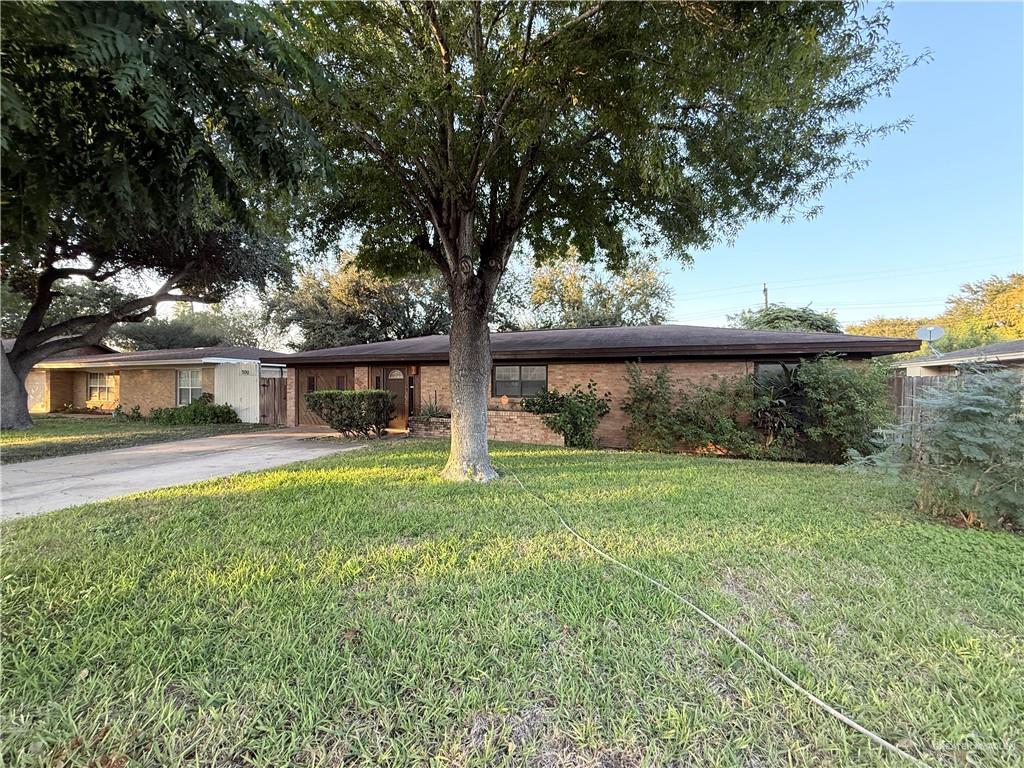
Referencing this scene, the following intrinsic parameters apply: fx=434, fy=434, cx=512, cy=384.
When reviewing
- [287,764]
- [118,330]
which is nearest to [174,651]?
[287,764]

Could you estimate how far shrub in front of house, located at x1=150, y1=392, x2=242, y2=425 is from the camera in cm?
1533

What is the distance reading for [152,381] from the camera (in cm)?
1747

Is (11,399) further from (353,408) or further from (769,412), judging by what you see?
(769,412)

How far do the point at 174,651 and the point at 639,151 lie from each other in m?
5.72

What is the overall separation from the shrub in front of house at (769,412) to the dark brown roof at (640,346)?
1.61 feet

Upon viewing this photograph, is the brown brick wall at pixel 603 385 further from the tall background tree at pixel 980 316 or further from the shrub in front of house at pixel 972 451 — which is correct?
the tall background tree at pixel 980 316

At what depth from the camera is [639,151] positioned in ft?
15.9

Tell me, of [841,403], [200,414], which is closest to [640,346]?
[841,403]

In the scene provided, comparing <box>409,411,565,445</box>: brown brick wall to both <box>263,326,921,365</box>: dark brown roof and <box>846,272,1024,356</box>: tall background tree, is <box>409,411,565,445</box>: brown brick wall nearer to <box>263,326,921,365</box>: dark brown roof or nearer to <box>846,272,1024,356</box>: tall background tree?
<box>263,326,921,365</box>: dark brown roof

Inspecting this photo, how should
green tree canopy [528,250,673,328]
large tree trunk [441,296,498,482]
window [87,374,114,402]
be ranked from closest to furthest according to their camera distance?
large tree trunk [441,296,498,482] < window [87,374,114,402] < green tree canopy [528,250,673,328]

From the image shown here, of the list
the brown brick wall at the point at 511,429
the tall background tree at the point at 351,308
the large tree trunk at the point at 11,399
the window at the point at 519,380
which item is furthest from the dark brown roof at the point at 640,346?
the tall background tree at the point at 351,308

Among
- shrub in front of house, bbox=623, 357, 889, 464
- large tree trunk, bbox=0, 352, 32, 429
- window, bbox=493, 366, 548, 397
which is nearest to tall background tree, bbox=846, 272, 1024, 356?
shrub in front of house, bbox=623, 357, 889, 464

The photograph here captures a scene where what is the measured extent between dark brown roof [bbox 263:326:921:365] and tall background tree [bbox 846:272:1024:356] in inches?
731

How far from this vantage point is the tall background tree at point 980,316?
75.8 feet
